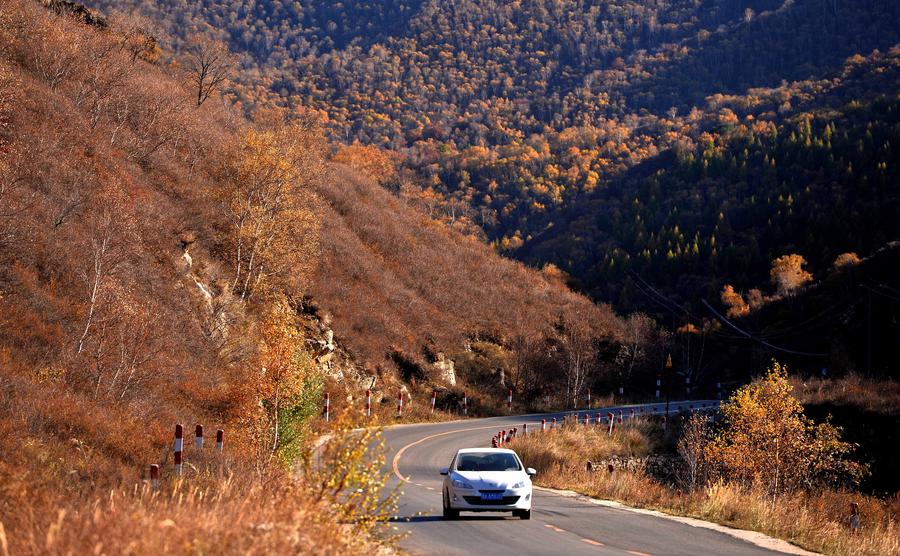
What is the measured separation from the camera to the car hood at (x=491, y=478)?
15.1 m

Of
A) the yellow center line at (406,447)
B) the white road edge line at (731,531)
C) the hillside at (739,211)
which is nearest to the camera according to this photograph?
the white road edge line at (731,531)

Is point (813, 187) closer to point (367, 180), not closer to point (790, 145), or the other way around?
point (790, 145)

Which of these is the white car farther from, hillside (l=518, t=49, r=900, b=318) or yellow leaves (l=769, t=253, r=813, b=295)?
hillside (l=518, t=49, r=900, b=318)

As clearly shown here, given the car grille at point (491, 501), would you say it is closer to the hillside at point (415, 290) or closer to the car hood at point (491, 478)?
the car hood at point (491, 478)

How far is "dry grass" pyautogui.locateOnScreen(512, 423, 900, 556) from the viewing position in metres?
14.5

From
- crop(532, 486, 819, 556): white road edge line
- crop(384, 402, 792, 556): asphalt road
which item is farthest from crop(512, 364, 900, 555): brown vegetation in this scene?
crop(384, 402, 792, 556): asphalt road

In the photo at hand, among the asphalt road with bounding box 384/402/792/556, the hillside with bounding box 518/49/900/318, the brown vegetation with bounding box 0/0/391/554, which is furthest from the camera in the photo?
the hillside with bounding box 518/49/900/318

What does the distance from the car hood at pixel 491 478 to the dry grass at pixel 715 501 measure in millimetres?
4316

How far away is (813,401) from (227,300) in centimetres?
3935

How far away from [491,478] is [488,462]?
1.01 m

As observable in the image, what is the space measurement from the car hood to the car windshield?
12.9 inches

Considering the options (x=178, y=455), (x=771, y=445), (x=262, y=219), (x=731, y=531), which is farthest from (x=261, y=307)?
(x=731, y=531)

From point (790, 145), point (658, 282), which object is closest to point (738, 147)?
point (790, 145)

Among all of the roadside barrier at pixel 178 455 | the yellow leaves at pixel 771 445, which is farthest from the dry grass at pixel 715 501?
the roadside barrier at pixel 178 455
